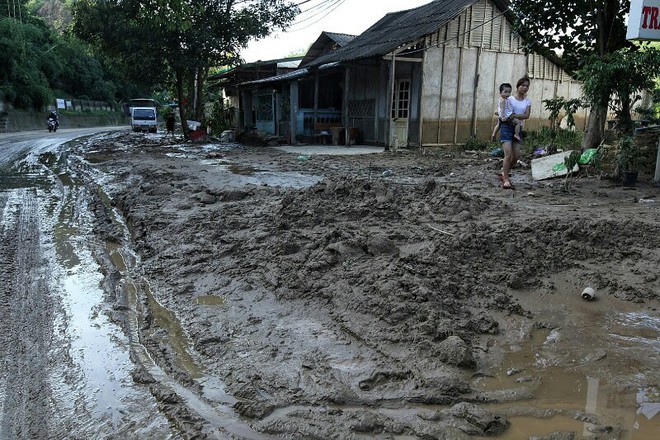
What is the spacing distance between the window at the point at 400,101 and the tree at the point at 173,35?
726 cm

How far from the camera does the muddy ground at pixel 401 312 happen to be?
247 cm

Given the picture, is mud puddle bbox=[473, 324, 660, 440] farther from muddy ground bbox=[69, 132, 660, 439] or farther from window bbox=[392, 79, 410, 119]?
window bbox=[392, 79, 410, 119]

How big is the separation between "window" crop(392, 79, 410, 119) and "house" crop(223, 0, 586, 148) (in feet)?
0.12

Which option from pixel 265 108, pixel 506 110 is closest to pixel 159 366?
pixel 506 110

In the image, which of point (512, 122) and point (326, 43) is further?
point (326, 43)

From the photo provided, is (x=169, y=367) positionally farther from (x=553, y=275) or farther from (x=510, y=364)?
(x=553, y=275)

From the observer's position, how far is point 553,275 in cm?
400

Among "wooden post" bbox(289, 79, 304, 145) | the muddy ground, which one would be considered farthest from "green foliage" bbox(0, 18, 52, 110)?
the muddy ground

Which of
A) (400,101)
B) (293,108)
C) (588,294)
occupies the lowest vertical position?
(588,294)

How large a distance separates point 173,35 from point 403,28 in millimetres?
8692

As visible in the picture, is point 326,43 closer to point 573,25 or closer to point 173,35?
point 173,35

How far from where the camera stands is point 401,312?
133 inches

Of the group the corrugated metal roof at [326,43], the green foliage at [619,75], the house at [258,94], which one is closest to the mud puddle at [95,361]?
the green foliage at [619,75]

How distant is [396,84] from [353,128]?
7.62 feet
